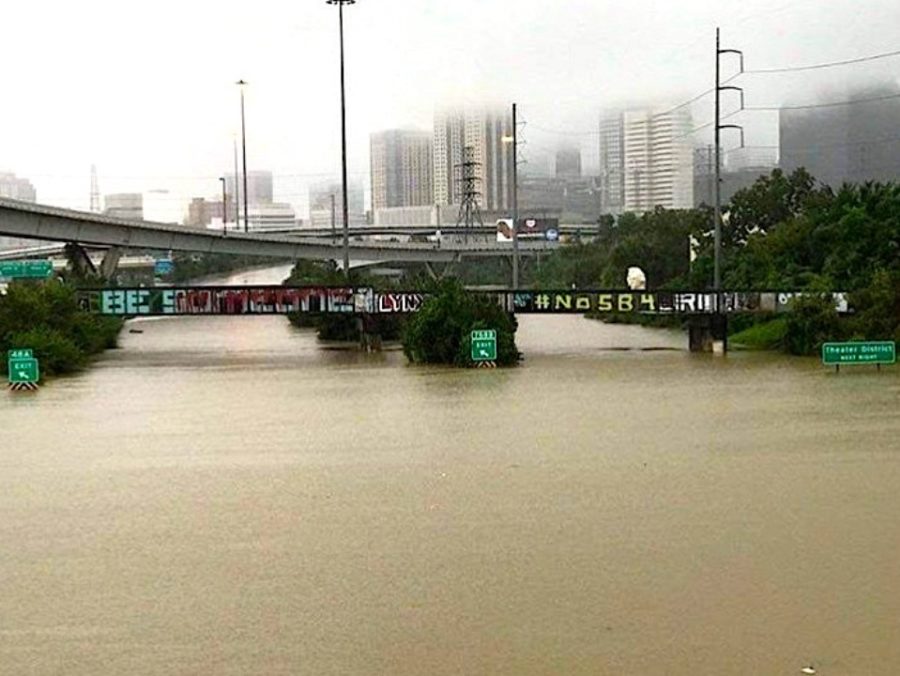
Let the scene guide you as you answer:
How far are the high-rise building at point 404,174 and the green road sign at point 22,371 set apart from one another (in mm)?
67886

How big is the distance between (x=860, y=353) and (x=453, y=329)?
7467 mm

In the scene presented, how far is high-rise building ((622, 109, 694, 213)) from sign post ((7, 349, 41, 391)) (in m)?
67.4

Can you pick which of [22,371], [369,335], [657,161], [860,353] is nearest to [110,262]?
[369,335]

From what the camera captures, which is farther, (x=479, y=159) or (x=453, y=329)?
(x=479, y=159)

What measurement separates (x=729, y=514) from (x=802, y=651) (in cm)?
337

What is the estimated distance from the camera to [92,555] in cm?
926

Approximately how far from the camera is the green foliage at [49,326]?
78.6ft

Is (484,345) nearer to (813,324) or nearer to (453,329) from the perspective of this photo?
(453,329)

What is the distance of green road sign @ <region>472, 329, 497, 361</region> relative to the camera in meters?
23.6

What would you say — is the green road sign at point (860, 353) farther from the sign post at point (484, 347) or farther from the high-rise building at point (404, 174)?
the high-rise building at point (404, 174)

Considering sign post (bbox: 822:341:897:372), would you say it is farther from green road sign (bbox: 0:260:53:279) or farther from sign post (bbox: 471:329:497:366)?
green road sign (bbox: 0:260:53:279)

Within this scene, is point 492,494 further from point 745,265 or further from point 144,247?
point 144,247

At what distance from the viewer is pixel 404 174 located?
90.1 meters

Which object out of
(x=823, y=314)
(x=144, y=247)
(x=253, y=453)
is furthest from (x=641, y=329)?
(x=253, y=453)
